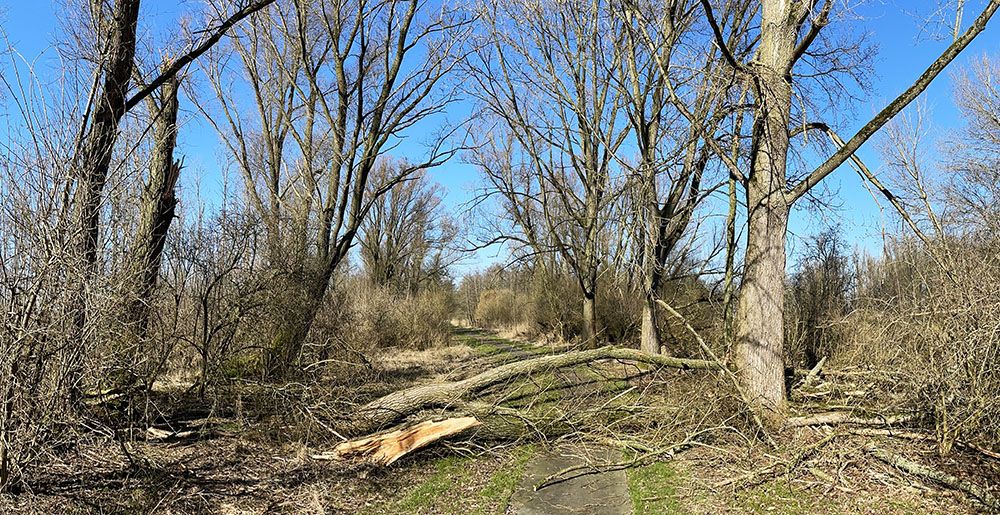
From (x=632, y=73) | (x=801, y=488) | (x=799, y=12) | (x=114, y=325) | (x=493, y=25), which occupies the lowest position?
(x=801, y=488)

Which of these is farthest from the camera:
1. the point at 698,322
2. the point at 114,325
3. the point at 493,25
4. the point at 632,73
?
the point at 493,25

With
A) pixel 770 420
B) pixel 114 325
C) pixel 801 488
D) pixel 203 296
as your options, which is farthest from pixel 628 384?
pixel 114 325

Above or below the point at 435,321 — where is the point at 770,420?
below

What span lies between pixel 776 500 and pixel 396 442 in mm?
4364

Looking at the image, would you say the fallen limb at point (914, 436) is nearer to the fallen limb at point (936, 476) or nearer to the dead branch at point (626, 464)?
the fallen limb at point (936, 476)

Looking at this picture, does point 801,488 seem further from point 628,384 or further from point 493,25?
point 493,25

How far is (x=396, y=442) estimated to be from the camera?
24.7ft

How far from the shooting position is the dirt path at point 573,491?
593 cm

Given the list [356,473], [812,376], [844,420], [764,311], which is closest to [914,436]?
[844,420]

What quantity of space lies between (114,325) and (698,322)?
42.5 feet

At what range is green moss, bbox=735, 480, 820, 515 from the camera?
552 cm

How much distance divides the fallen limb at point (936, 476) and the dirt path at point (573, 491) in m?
2.61

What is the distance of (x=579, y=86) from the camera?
50.3 ft

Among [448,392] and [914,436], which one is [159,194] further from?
[914,436]
